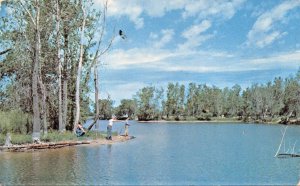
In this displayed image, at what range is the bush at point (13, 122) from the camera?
32625 millimetres

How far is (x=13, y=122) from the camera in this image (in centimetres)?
3353

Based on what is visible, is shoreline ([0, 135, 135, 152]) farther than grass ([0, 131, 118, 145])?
No

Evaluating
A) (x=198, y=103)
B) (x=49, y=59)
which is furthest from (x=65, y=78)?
(x=198, y=103)

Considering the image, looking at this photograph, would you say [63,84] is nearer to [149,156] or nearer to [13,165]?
[149,156]

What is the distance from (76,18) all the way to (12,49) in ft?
19.7

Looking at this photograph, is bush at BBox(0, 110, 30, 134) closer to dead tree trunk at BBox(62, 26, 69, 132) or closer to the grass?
the grass

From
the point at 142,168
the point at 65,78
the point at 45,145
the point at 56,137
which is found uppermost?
the point at 65,78

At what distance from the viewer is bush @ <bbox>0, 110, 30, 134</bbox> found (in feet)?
107

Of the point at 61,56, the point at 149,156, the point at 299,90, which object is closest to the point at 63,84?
the point at 61,56

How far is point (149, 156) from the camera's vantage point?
83.1 feet

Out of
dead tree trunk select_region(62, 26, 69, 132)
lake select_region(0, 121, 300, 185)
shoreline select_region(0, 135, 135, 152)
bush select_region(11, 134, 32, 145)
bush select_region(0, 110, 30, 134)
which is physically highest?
dead tree trunk select_region(62, 26, 69, 132)

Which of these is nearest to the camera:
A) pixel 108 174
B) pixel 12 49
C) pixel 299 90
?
pixel 108 174

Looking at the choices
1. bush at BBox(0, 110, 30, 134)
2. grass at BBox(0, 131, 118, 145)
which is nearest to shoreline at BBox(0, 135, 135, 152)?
grass at BBox(0, 131, 118, 145)

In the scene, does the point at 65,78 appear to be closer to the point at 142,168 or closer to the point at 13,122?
the point at 13,122
